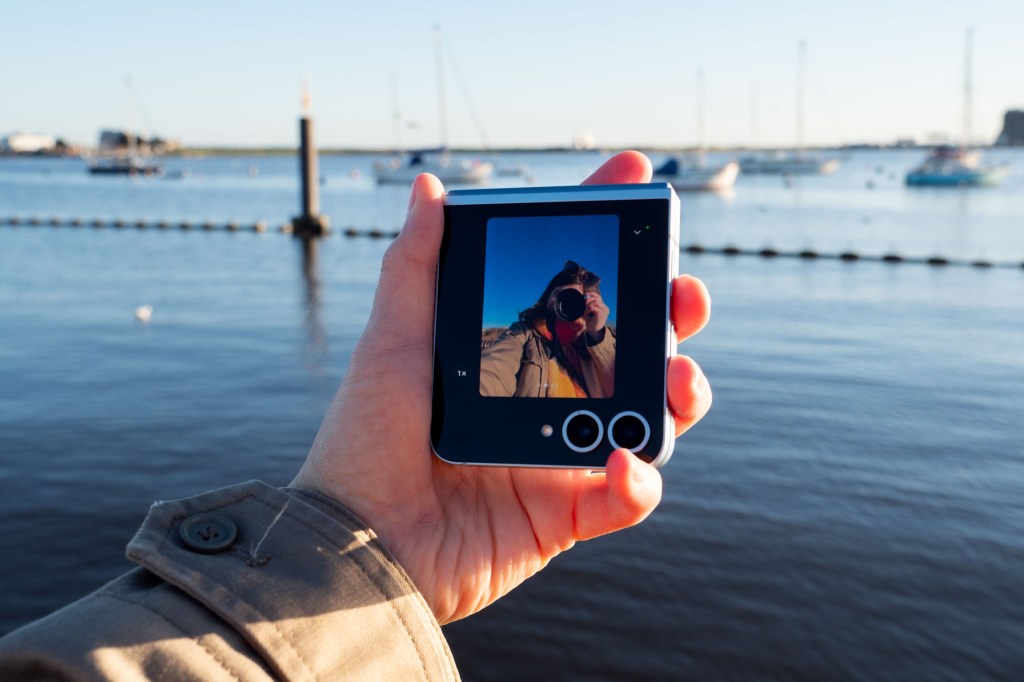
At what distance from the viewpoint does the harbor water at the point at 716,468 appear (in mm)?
5414

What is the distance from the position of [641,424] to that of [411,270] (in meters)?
0.70

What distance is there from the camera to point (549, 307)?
7.98ft

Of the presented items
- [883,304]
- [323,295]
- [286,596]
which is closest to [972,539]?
[286,596]

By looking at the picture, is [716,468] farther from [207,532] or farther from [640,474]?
[207,532]

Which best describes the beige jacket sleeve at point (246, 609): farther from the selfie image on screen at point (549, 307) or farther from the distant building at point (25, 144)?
the distant building at point (25, 144)

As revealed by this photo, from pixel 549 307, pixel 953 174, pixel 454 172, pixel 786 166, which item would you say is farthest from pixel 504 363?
pixel 786 166

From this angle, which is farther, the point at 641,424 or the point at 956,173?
the point at 956,173

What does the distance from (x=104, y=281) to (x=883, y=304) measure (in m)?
15.8

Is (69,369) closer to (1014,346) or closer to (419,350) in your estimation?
(419,350)

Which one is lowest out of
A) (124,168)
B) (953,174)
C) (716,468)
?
(716,468)

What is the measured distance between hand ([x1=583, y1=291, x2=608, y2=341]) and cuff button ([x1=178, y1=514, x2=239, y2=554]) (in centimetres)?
107

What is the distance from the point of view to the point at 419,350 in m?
2.39

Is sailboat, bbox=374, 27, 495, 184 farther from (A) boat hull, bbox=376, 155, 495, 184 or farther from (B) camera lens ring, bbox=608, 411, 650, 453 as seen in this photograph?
(B) camera lens ring, bbox=608, 411, 650, 453

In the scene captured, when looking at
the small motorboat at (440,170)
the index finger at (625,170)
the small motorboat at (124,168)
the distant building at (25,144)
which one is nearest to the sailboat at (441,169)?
the small motorboat at (440,170)
